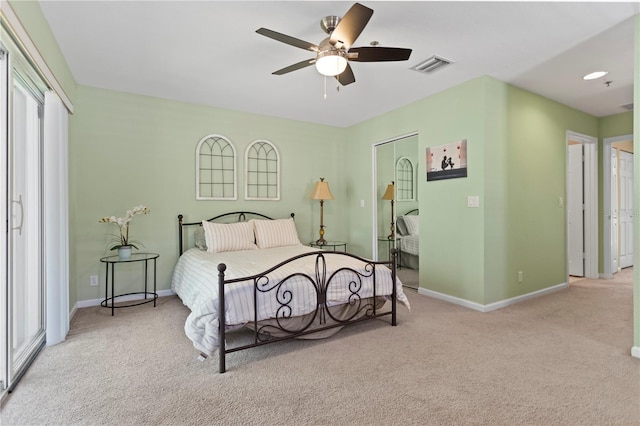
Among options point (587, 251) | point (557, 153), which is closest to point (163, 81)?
point (557, 153)

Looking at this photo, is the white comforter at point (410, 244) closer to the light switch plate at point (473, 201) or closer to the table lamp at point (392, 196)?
the table lamp at point (392, 196)

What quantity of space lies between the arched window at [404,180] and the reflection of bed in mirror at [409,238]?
0.25 meters

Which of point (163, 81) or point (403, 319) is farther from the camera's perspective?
point (163, 81)

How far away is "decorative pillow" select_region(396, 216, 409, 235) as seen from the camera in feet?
15.5

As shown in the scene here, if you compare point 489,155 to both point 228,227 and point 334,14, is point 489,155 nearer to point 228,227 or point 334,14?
point 334,14

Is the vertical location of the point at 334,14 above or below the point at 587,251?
above

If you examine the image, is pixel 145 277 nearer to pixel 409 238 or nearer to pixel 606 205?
pixel 409 238

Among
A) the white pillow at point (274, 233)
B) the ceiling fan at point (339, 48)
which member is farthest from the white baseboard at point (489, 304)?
the ceiling fan at point (339, 48)

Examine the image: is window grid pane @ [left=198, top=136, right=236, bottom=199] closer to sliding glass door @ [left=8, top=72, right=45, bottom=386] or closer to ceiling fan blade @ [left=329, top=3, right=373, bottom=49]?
sliding glass door @ [left=8, top=72, right=45, bottom=386]

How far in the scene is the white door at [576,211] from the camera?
16.8 feet

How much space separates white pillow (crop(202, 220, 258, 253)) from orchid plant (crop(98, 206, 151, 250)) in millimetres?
757

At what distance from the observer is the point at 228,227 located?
4.10 meters

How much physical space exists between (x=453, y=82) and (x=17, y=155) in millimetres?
4130

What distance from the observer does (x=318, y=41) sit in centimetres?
274
